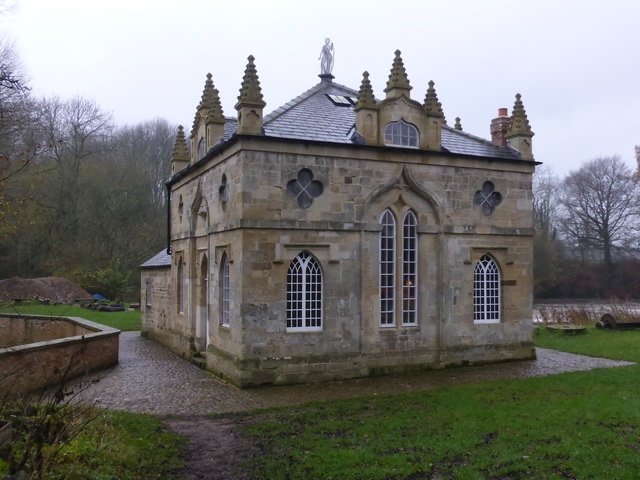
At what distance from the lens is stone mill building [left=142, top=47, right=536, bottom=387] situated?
14.9 meters

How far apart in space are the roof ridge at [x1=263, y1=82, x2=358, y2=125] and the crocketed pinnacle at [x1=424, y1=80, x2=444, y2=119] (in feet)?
12.4

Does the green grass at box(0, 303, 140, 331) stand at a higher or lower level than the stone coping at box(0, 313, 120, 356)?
lower

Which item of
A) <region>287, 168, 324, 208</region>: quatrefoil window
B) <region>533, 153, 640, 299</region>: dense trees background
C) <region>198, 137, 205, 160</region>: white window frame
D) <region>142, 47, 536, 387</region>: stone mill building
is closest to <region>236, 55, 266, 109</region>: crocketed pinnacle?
<region>142, 47, 536, 387</region>: stone mill building

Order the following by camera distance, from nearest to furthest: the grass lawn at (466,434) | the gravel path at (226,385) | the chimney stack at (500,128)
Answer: the grass lawn at (466,434), the gravel path at (226,385), the chimney stack at (500,128)

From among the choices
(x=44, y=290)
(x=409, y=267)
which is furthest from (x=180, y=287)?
(x=44, y=290)

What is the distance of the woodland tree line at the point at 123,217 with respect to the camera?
4025cm

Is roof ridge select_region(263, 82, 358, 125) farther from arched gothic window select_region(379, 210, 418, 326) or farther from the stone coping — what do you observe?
the stone coping

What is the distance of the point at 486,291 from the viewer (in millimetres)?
17859

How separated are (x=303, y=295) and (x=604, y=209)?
44.8 meters

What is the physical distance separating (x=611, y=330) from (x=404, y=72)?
50.0ft

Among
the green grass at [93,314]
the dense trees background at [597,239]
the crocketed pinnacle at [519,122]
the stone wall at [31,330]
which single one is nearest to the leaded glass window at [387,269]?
the crocketed pinnacle at [519,122]

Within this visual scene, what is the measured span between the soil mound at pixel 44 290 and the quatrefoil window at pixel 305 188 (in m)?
25.4

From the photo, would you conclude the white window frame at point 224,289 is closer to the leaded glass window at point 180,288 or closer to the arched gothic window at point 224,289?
the arched gothic window at point 224,289

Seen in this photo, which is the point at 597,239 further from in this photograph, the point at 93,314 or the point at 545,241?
the point at 93,314
